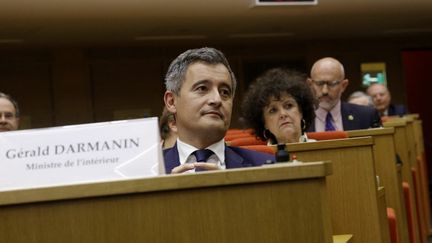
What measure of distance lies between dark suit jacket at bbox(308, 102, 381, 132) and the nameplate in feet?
13.5

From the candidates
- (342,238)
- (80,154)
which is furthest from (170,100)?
(80,154)

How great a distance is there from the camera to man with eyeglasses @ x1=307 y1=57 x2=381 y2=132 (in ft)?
19.9

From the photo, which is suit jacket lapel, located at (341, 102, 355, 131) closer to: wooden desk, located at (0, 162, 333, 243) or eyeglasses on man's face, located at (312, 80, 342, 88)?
eyeglasses on man's face, located at (312, 80, 342, 88)

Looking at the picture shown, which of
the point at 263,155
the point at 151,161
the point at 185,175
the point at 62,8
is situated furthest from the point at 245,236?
the point at 62,8

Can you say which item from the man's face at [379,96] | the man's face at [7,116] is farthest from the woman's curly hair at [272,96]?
the man's face at [379,96]

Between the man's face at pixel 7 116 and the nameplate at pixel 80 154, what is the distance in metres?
3.03

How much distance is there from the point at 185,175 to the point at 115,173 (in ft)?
0.77

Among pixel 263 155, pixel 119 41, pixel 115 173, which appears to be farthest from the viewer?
pixel 119 41

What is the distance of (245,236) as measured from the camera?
193 centimetres

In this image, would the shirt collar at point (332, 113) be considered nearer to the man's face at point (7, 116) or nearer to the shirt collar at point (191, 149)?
the man's face at point (7, 116)

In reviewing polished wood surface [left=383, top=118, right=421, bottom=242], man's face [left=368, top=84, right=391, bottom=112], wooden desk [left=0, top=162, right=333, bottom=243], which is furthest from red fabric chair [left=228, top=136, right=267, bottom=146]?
man's face [left=368, top=84, right=391, bottom=112]

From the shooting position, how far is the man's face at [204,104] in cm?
293

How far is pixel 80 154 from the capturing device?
2.10 m

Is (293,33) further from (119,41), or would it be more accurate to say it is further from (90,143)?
(90,143)
